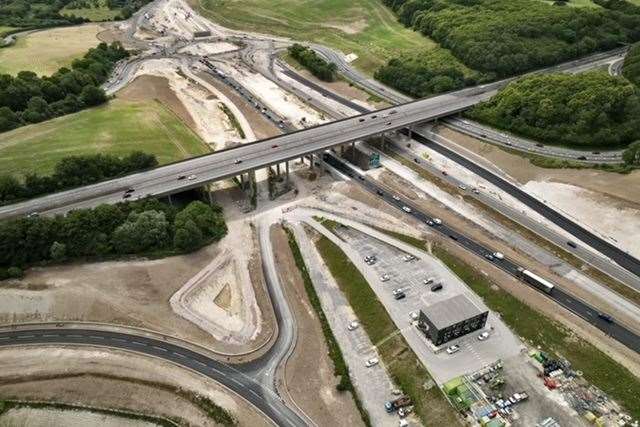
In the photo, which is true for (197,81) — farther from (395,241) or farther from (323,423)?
(323,423)

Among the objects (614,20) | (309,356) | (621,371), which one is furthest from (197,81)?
(614,20)

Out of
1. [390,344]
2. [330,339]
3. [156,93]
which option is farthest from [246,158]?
[156,93]

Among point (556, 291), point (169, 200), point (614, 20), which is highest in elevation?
point (614, 20)

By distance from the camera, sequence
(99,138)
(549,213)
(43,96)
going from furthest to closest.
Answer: (43,96), (99,138), (549,213)

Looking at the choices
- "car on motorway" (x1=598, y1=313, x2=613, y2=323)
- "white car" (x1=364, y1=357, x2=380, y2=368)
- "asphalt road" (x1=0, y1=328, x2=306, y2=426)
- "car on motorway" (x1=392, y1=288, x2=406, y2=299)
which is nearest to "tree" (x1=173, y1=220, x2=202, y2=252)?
"asphalt road" (x1=0, y1=328, x2=306, y2=426)

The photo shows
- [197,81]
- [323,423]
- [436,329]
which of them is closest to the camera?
[323,423]

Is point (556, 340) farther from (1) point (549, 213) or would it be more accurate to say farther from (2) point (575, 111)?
(2) point (575, 111)

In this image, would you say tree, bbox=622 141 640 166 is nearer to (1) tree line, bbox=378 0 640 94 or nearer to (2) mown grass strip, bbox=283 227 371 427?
(1) tree line, bbox=378 0 640 94
